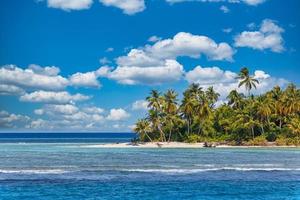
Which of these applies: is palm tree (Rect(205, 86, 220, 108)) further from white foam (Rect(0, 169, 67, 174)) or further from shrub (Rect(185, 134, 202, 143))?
white foam (Rect(0, 169, 67, 174))

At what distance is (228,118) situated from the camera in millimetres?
95188

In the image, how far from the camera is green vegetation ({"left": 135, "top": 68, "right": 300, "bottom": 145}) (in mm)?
86188

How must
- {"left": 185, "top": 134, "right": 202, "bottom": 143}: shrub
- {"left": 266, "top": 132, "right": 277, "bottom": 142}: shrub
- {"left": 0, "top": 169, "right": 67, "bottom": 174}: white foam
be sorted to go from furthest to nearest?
{"left": 185, "top": 134, "right": 202, "bottom": 143}: shrub < {"left": 266, "top": 132, "right": 277, "bottom": 142}: shrub < {"left": 0, "top": 169, "right": 67, "bottom": 174}: white foam

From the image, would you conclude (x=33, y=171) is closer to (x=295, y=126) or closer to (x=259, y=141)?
(x=259, y=141)

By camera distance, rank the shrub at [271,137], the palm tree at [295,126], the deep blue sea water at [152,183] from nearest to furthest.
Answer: the deep blue sea water at [152,183] → the palm tree at [295,126] → the shrub at [271,137]

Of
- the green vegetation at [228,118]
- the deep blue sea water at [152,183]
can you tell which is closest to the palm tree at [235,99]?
the green vegetation at [228,118]

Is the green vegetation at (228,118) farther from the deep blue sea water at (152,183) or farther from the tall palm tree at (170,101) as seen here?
the deep blue sea water at (152,183)

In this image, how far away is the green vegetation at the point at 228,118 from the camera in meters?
86.2

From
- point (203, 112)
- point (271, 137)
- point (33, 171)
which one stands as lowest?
point (33, 171)

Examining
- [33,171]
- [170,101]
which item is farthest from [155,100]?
[33,171]

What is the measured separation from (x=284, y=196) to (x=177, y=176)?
34.6 feet

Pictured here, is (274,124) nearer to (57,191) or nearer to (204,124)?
(204,124)

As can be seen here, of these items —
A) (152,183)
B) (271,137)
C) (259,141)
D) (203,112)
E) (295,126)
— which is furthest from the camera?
(203,112)

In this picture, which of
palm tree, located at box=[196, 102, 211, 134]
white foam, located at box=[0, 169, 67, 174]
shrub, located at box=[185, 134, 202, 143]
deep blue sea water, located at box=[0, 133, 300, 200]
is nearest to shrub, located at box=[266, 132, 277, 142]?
palm tree, located at box=[196, 102, 211, 134]
